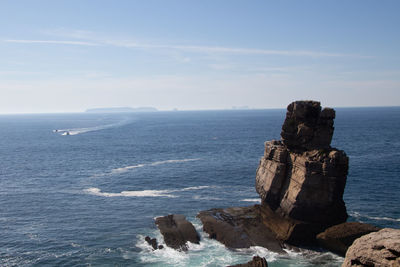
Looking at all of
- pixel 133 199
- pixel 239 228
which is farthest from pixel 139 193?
pixel 239 228

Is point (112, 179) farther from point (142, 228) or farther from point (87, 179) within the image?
point (142, 228)

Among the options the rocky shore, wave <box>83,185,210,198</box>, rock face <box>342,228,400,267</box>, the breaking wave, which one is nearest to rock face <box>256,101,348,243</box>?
the rocky shore

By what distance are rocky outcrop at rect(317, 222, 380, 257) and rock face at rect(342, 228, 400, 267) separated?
2668 centimetres

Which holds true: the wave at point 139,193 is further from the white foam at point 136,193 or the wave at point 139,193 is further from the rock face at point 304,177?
the rock face at point 304,177

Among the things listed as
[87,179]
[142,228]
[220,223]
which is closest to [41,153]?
[87,179]

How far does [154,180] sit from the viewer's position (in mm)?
85938

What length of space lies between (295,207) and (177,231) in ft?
58.1

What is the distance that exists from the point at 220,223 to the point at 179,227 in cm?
644

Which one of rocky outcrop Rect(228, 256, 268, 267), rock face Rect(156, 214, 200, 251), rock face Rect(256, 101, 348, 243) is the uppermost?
rock face Rect(256, 101, 348, 243)

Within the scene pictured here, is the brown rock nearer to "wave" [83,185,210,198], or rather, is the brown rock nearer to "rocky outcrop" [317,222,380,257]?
"rocky outcrop" [317,222,380,257]

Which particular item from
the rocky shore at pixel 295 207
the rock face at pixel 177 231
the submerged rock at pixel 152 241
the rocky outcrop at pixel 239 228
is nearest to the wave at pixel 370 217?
the rocky shore at pixel 295 207

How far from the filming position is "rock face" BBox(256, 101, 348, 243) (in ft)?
161

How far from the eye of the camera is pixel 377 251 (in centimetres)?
1838

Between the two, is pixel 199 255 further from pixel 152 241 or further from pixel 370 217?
pixel 370 217
